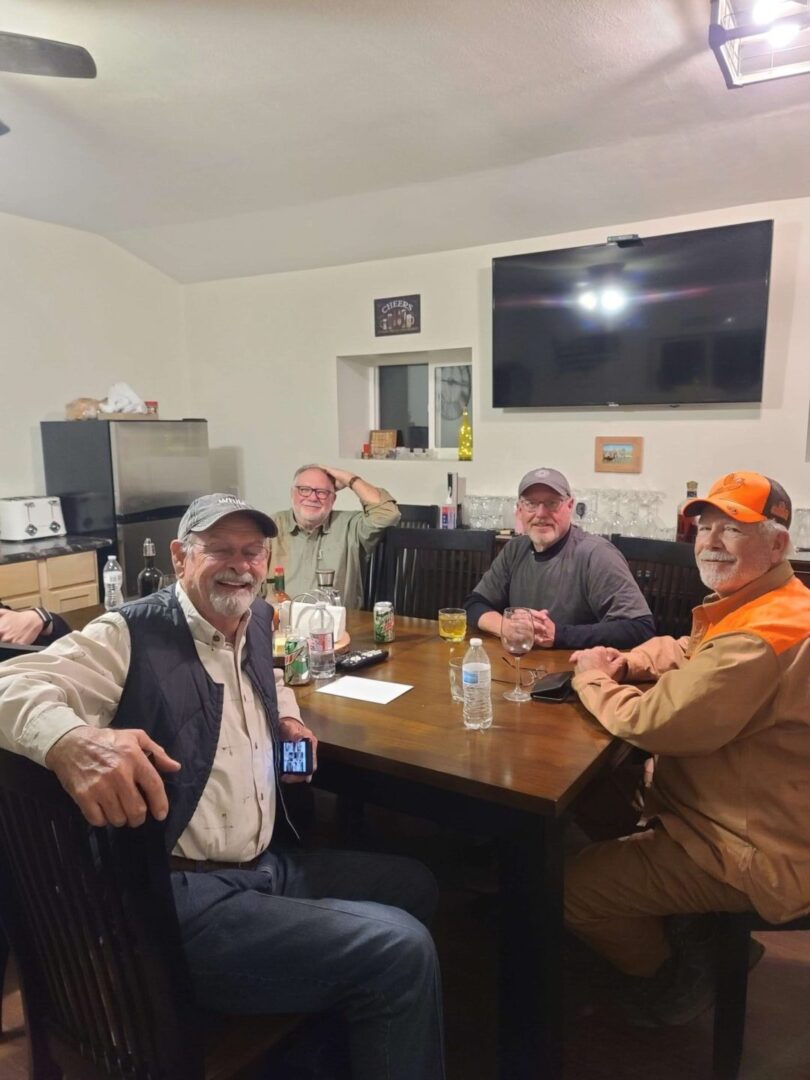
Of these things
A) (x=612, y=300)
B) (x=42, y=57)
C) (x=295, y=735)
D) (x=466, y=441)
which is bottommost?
(x=295, y=735)

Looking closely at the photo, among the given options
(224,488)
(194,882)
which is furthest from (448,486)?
(194,882)

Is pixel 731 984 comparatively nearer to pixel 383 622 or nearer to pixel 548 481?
pixel 383 622

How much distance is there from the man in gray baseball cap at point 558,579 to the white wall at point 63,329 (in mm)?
3086

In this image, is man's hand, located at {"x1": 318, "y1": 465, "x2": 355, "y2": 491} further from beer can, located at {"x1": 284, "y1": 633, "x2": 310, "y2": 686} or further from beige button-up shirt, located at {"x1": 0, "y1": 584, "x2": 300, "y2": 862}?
beige button-up shirt, located at {"x1": 0, "y1": 584, "x2": 300, "y2": 862}

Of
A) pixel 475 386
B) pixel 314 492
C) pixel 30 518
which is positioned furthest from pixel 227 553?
pixel 30 518

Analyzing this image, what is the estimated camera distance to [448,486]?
421 cm

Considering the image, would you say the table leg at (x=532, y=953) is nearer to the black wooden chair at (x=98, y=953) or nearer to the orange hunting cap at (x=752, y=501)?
the black wooden chair at (x=98, y=953)

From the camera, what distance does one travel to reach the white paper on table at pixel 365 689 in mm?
1813

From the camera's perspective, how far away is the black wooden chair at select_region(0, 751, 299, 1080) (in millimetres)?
994

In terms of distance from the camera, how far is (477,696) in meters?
1.62

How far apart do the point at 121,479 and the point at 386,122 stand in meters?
A: 2.32

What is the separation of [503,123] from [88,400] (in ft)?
9.17

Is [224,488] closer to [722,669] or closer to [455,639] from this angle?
[455,639]

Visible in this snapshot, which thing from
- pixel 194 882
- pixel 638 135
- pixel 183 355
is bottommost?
pixel 194 882
